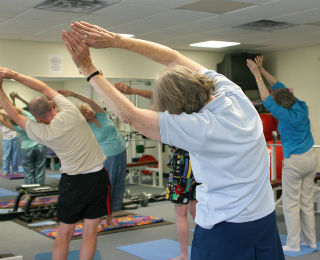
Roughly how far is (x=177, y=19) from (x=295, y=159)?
9.27 ft

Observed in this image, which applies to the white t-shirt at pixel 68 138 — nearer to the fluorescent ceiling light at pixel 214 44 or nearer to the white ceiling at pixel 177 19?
the white ceiling at pixel 177 19

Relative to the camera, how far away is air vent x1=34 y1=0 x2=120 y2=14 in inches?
209

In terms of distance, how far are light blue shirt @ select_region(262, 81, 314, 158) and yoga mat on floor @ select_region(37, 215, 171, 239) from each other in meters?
2.04

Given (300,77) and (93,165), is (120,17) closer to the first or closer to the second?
(93,165)

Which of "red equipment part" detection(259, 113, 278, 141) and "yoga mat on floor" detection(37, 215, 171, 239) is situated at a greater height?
"red equipment part" detection(259, 113, 278, 141)

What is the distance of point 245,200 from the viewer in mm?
1629

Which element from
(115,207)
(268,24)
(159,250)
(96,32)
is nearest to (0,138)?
(115,207)

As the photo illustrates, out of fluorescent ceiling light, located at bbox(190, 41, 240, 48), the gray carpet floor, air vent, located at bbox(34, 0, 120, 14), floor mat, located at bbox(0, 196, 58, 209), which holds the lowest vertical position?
floor mat, located at bbox(0, 196, 58, 209)

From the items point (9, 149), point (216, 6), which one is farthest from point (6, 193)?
→ point (216, 6)

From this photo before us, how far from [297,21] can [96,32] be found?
18.0ft

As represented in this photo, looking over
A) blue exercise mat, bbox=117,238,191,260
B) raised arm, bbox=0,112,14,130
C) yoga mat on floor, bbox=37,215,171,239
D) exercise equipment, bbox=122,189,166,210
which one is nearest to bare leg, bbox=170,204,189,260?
blue exercise mat, bbox=117,238,191,260

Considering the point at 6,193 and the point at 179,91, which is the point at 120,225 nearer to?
the point at 6,193

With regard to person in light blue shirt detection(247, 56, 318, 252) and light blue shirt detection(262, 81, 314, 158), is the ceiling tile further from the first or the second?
light blue shirt detection(262, 81, 314, 158)

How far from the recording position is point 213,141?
5.16 feet
